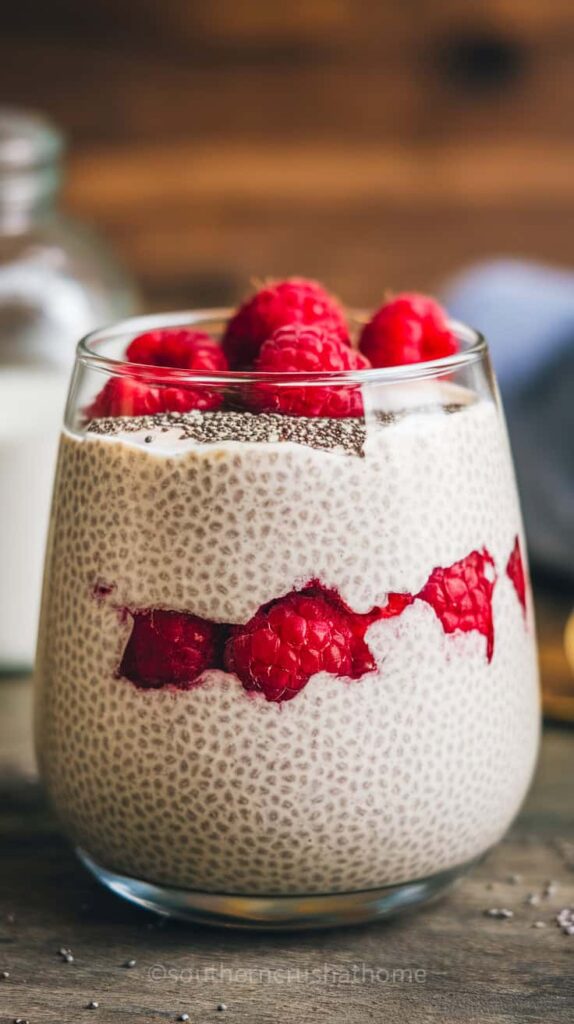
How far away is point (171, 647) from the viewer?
601mm

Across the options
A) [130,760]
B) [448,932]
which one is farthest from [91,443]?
[448,932]

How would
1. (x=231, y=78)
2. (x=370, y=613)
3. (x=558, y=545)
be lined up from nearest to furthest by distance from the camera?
(x=370, y=613) → (x=558, y=545) → (x=231, y=78)

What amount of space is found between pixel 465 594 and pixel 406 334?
136 mm

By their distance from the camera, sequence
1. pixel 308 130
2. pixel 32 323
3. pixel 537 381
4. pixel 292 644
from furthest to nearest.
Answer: pixel 308 130
pixel 537 381
pixel 32 323
pixel 292 644

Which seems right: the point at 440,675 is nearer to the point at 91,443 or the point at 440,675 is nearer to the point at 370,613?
the point at 370,613

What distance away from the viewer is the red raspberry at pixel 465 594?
0.61 m

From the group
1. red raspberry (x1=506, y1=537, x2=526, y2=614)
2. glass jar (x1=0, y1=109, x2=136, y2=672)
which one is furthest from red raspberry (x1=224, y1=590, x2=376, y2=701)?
glass jar (x1=0, y1=109, x2=136, y2=672)

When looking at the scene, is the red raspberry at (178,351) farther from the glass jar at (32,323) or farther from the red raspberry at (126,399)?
the glass jar at (32,323)

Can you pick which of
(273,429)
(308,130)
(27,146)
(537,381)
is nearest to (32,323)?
(27,146)

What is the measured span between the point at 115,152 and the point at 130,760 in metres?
1.39

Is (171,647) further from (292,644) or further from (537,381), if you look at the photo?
(537,381)

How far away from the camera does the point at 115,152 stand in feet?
6.09

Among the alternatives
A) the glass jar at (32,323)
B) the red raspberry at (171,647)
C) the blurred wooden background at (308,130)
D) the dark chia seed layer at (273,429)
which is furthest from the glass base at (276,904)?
the blurred wooden background at (308,130)

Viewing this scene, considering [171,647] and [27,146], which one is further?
[27,146]
